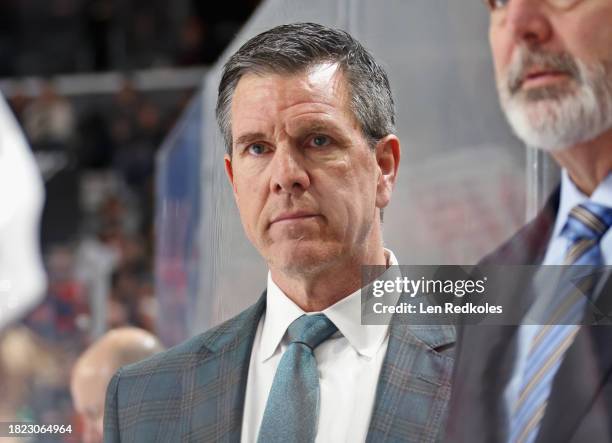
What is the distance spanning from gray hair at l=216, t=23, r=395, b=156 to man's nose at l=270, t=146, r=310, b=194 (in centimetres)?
7

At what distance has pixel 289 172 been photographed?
103cm

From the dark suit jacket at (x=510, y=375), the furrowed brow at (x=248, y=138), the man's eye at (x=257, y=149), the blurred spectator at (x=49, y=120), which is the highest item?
the blurred spectator at (x=49, y=120)

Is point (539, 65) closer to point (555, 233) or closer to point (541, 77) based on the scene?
point (541, 77)

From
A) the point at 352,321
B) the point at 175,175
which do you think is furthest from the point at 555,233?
the point at 175,175

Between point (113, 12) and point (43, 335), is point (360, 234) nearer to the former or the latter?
point (43, 335)

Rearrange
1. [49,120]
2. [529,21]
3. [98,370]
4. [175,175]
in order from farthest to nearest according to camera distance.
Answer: [49,120], [175,175], [98,370], [529,21]

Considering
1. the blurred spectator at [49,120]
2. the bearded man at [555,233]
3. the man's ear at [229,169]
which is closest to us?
the bearded man at [555,233]

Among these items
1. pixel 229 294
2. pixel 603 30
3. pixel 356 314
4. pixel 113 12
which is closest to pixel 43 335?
pixel 229 294

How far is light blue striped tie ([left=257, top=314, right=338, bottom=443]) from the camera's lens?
1.06 metres

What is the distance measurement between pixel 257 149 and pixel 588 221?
336 mm

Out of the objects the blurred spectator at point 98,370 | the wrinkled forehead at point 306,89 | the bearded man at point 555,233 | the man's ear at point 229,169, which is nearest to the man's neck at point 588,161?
the bearded man at point 555,233

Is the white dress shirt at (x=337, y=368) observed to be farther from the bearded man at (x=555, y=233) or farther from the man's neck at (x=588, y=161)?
the man's neck at (x=588, y=161)

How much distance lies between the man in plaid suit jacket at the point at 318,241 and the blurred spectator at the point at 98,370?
0.14 metres

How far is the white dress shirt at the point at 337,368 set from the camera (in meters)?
1.06
